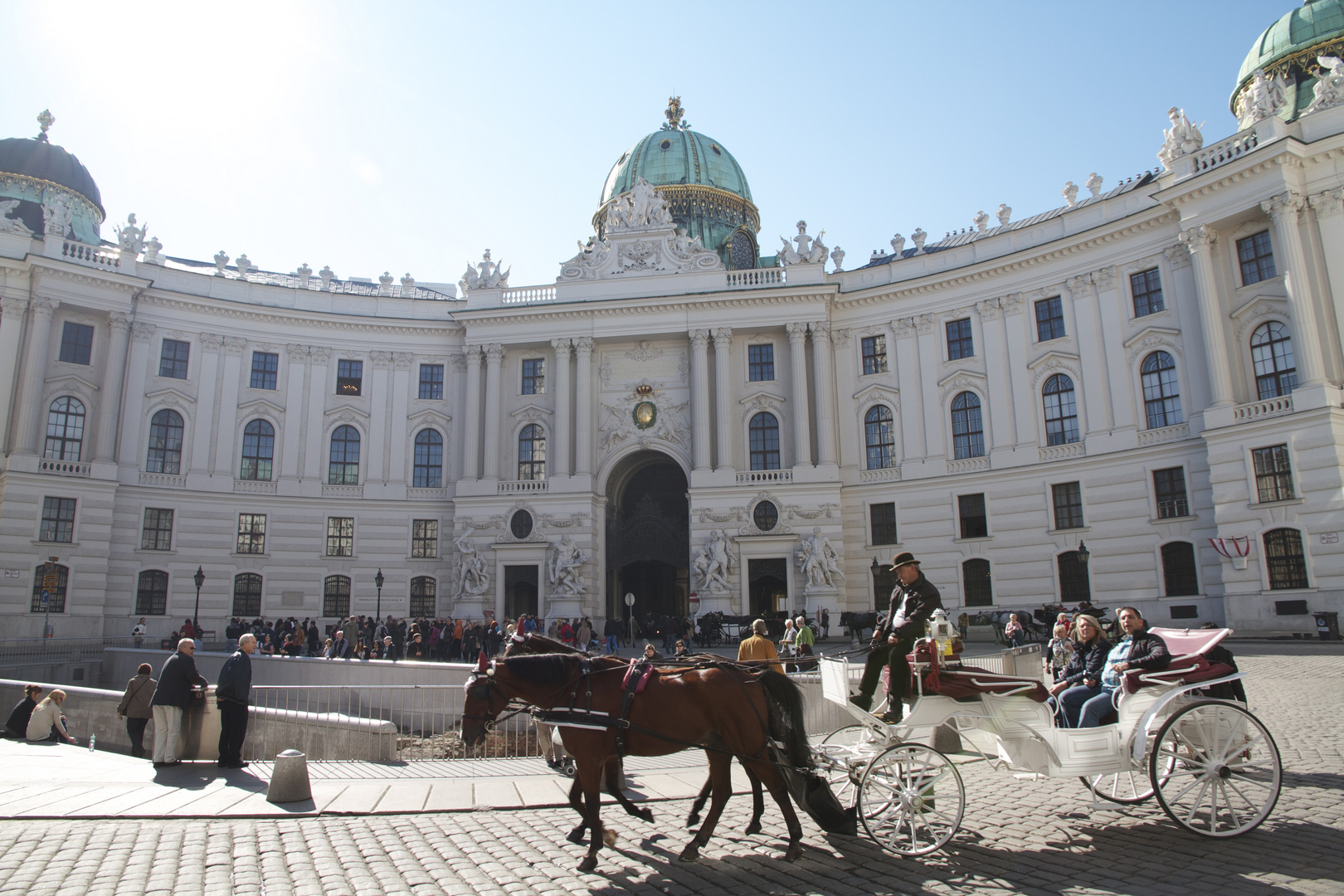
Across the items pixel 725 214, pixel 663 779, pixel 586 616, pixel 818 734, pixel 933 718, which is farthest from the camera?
pixel 725 214

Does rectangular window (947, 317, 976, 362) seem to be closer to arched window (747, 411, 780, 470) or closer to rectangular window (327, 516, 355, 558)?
arched window (747, 411, 780, 470)

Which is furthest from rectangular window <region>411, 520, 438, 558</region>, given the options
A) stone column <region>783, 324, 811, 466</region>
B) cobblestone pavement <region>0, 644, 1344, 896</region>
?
cobblestone pavement <region>0, 644, 1344, 896</region>

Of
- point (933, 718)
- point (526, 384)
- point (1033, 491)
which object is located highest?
point (526, 384)

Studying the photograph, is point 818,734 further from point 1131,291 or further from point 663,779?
point 1131,291

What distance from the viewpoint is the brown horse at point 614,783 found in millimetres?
8031

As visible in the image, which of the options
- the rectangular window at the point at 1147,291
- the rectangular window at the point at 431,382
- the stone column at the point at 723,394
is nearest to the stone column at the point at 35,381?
the rectangular window at the point at 431,382

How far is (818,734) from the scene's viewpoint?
1523 cm

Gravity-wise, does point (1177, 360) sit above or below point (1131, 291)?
below

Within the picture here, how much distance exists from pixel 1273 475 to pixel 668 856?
2913cm

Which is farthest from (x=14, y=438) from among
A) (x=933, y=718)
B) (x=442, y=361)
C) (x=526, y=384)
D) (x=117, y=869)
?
(x=933, y=718)

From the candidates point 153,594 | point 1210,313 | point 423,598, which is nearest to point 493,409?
point 423,598

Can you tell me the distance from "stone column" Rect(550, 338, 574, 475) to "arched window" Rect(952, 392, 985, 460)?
18111 millimetres

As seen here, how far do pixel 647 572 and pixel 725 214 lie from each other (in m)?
23.7

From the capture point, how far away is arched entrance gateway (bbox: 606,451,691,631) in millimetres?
40844
